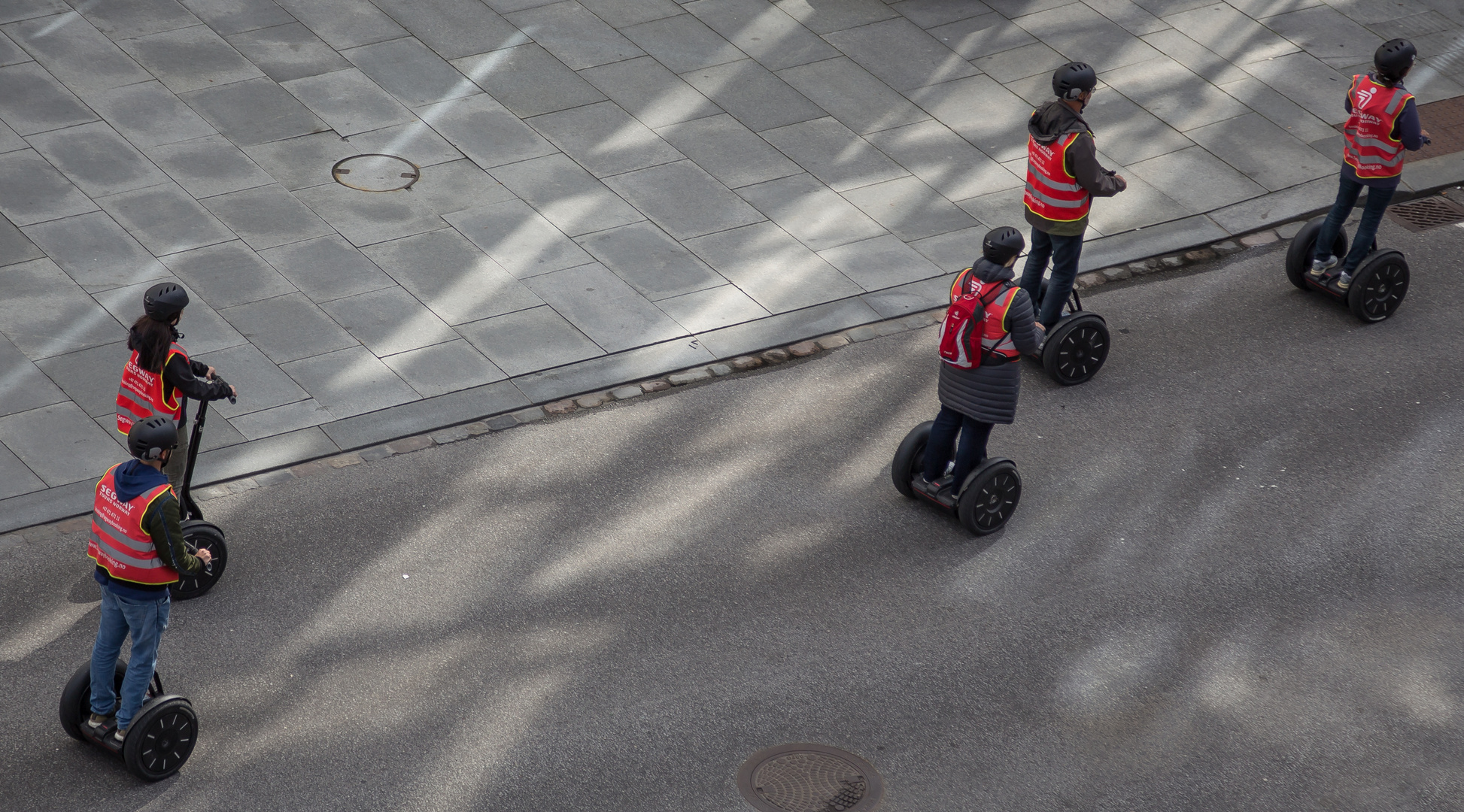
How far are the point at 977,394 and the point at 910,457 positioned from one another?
75 centimetres

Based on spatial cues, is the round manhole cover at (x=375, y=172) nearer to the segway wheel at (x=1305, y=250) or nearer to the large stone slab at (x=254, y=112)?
the large stone slab at (x=254, y=112)

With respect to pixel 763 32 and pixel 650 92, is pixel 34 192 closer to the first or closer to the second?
pixel 650 92

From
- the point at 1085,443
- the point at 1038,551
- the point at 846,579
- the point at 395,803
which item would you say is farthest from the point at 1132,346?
the point at 395,803

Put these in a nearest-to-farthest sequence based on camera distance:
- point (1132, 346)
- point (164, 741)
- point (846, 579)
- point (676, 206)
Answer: point (164, 741) → point (846, 579) → point (1132, 346) → point (676, 206)

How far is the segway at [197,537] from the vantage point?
26.7ft

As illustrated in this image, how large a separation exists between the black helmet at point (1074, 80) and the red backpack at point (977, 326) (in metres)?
1.96

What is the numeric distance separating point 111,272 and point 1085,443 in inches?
284

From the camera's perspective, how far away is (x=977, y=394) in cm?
856

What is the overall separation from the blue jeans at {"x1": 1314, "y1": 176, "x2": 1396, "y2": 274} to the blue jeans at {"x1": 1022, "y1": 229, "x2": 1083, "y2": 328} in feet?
7.30

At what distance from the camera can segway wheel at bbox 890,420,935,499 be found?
29.9ft

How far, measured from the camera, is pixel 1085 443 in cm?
995

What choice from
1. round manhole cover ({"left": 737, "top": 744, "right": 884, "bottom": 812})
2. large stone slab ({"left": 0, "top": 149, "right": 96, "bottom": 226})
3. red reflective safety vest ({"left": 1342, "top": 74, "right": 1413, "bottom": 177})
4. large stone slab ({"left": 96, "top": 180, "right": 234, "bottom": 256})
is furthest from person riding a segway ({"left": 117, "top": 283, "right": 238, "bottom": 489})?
red reflective safety vest ({"left": 1342, "top": 74, "right": 1413, "bottom": 177})

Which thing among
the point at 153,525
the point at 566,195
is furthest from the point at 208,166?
the point at 153,525

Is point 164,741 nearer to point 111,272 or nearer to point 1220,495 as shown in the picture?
point 111,272
